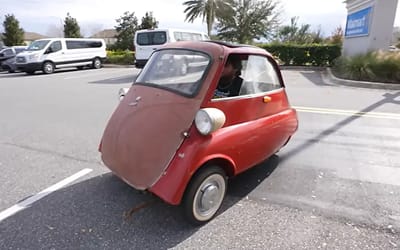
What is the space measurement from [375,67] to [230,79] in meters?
9.86

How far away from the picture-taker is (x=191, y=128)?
8.14ft

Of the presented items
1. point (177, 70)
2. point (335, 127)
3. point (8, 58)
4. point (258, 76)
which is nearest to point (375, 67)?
point (335, 127)

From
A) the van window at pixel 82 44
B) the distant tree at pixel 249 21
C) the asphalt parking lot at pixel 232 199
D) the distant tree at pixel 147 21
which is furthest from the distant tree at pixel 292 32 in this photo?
the asphalt parking lot at pixel 232 199

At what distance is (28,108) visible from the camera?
718cm

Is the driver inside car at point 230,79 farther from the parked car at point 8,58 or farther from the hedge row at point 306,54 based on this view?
the parked car at point 8,58

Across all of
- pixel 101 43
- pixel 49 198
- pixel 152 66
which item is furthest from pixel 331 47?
pixel 49 198

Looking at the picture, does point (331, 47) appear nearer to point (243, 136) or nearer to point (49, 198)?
point (243, 136)

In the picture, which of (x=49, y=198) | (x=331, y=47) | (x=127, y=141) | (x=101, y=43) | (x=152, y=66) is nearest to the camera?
(x=127, y=141)

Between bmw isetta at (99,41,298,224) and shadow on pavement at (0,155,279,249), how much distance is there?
0.94 ft

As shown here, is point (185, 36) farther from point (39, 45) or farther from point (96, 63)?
point (39, 45)

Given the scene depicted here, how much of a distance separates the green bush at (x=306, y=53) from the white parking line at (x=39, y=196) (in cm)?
1547

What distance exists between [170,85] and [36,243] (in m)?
1.78

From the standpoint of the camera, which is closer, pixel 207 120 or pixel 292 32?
pixel 207 120

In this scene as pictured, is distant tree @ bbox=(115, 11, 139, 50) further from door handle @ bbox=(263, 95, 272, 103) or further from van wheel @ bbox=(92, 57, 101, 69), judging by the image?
door handle @ bbox=(263, 95, 272, 103)
